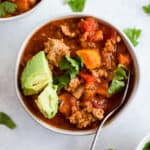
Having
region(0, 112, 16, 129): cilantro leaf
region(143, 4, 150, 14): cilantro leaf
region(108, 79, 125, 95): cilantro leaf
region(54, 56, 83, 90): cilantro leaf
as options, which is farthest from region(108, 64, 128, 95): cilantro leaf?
region(0, 112, 16, 129): cilantro leaf

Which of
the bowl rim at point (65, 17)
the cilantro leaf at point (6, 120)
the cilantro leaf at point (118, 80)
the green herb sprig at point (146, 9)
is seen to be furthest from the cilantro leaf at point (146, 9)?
the cilantro leaf at point (6, 120)

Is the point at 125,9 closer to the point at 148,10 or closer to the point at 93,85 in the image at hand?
the point at 148,10

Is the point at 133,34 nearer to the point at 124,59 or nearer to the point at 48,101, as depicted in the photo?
the point at 124,59

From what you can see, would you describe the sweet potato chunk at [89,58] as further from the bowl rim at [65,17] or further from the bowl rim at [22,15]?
the bowl rim at [22,15]

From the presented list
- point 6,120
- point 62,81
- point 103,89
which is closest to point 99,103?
point 103,89

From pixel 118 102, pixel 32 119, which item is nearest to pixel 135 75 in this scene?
pixel 118 102

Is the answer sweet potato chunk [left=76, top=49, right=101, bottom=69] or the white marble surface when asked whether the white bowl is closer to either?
the white marble surface
